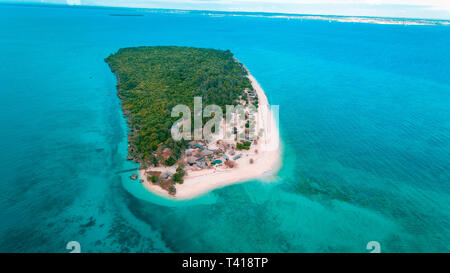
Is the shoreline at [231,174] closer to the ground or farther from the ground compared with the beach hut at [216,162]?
closer to the ground

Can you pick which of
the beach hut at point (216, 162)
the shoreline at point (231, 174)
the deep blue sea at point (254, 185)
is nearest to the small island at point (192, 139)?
the shoreline at point (231, 174)

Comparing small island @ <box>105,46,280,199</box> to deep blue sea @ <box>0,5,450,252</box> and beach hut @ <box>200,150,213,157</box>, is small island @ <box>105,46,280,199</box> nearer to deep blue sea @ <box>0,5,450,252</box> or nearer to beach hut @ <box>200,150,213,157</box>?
beach hut @ <box>200,150,213,157</box>

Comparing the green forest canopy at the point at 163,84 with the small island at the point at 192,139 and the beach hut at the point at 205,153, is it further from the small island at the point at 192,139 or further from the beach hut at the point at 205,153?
the beach hut at the point at 205,153

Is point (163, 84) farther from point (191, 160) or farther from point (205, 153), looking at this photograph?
point (191, 160)

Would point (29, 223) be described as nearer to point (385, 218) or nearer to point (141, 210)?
point (141, 210)

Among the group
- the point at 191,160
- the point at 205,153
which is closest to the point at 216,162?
the point at 205,153

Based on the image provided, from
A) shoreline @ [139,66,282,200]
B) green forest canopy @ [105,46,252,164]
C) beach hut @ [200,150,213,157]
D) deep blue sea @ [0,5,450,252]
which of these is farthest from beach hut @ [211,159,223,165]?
green forest canopy @ [105,46,252,164]

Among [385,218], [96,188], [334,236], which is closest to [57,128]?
[96,188]
